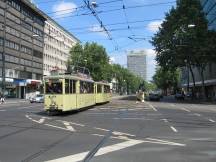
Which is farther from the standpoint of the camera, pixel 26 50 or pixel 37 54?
pixel 37 54

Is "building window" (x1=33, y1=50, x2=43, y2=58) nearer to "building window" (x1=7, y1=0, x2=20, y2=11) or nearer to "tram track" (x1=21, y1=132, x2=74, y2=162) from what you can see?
"building window" (x1=7, y1=0, x2=20, y2=11)

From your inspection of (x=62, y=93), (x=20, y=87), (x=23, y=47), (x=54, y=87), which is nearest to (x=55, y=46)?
(x=23, y=47)

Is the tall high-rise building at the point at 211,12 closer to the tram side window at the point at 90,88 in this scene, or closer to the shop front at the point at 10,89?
Result: the tram side window at the point at 90,88

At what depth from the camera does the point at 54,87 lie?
3109cm

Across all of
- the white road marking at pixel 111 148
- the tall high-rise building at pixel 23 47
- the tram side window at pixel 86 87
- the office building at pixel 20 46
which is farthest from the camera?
the office building at pixel 20 46

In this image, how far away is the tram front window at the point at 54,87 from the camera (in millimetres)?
30922

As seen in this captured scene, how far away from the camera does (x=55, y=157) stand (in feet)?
39.6

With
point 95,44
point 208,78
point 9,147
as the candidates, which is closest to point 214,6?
point 208,78

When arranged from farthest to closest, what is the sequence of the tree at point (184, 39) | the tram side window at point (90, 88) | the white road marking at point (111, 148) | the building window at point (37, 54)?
the building window at point (37, 54) < the tree at point (184, 39) < the tram side window at point (90, 88) < the white road marking at point (111, 148)

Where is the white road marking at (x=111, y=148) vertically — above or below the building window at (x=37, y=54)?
below

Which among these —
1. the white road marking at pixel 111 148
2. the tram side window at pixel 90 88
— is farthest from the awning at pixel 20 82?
the white road marking at pixel 111 148

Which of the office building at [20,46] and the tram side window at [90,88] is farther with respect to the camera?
the office building at [20,46]

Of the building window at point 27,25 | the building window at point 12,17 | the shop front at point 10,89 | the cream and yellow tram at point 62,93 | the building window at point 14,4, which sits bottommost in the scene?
the cream and yellow tram at point 62,93

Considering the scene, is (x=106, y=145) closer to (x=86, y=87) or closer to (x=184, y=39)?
(x=86, y=87)
